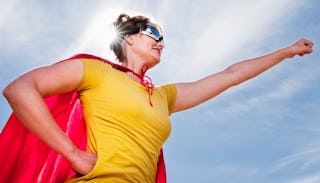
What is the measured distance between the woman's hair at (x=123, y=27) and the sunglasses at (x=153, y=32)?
1.6 inches

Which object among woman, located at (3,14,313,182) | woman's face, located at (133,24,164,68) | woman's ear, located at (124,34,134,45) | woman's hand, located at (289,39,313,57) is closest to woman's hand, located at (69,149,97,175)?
woman, located at (3,14,313,182)

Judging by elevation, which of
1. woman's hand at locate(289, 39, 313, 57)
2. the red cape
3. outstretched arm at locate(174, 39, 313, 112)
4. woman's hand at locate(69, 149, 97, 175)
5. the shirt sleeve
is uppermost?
woman's hand at locate(289, 39, 313, 57)

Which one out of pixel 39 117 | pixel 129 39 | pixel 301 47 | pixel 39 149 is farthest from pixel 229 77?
pixel 39 117

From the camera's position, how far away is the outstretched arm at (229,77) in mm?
4047

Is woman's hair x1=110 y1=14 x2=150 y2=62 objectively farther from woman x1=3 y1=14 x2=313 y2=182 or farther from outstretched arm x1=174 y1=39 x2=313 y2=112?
outstretched arm x1=174 y1=39 x2=313 y2=112

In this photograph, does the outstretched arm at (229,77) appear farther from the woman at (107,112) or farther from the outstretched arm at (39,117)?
the outstretched arm at (39,117)

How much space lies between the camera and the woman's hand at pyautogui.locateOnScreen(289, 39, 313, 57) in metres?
4.40

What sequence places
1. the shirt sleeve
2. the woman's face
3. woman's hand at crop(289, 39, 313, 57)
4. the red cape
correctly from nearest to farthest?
the shirt sleeve < the red cape < the woman's face < woman's hand at crop(289, 39, 313, 57)

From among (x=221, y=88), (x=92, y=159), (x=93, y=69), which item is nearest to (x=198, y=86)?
(x=221, y=88)

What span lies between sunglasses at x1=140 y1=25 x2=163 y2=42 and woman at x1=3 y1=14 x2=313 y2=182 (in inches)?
4.5

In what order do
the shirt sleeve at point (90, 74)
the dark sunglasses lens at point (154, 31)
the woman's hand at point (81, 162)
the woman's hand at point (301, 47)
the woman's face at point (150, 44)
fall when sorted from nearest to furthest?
1. the woman's hand at point (81, 162)
2. the shirt sleeve at point (90, 74)
3. the woman's face at point (150, 44)
4. the dark sunglasses lens at point (154, 31)
5. the woman's hand at point (301, 47)

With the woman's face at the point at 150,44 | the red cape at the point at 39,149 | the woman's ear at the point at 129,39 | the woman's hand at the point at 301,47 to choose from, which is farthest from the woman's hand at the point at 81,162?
the woman's hand at the point at 301,47

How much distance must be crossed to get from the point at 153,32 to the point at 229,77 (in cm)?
78

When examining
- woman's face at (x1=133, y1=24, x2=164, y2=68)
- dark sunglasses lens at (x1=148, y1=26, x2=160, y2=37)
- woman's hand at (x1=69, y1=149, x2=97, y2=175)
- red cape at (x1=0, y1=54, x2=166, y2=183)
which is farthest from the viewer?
dark sunglasses lens at (x1=148, y1=26, x2=160, y2=37)
